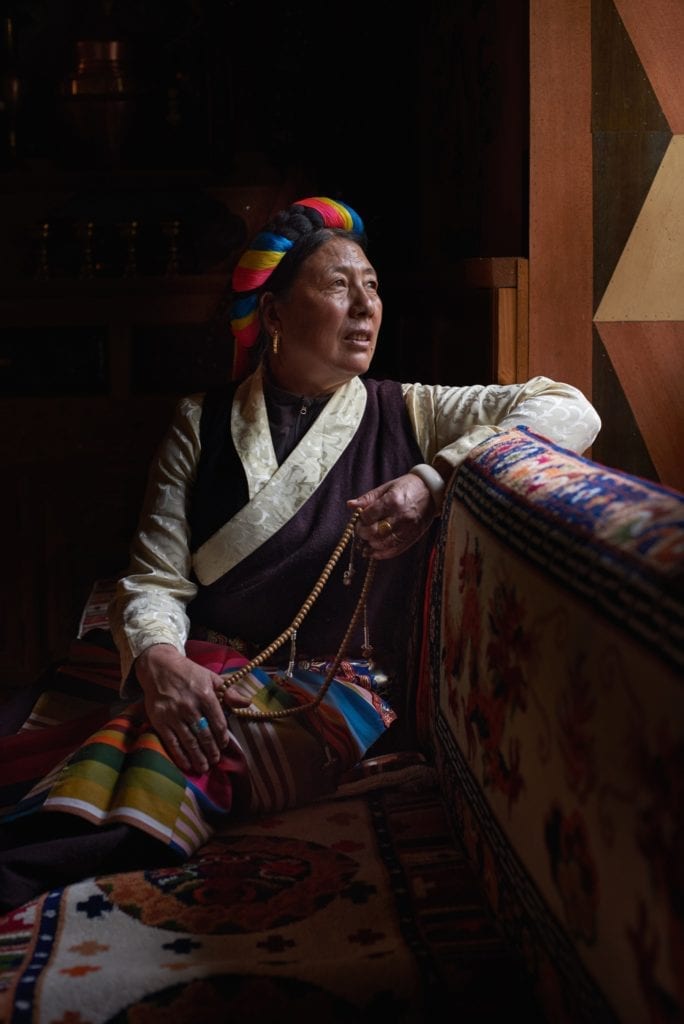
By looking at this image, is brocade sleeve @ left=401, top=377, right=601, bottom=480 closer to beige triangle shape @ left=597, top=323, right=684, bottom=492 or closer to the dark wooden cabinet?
beige triangle shape @ left=597, top=323, right=684, bottom=492

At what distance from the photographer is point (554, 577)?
0.96m

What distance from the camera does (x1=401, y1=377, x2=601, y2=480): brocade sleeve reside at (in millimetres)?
1722

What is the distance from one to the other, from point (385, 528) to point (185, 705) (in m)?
0.38

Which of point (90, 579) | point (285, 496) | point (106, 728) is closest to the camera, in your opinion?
point (106, 728)

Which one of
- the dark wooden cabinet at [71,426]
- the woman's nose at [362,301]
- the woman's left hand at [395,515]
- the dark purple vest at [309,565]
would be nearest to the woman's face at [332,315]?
the woman's nose at [362,301]

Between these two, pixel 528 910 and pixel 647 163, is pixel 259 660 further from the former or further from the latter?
pixel 647 163

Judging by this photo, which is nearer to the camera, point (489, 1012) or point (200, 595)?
point (489, 1012)

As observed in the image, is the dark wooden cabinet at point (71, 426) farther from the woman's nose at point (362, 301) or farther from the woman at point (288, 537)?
the woman's nose at point (362, 301)

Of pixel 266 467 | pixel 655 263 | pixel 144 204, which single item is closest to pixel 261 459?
pixel 266 467

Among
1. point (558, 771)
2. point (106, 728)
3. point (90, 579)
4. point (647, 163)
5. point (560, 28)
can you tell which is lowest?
point (90, 579)

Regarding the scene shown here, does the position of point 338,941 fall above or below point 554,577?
→ below

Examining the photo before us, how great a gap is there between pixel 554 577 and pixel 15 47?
3.03 m

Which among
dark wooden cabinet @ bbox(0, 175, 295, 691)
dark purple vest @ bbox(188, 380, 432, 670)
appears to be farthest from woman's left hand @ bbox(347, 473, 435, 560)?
dark wooden cabinet @ bbox(0, 175, 295, 691)

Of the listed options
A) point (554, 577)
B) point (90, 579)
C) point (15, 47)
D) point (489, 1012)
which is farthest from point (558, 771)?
point (15, 47)
